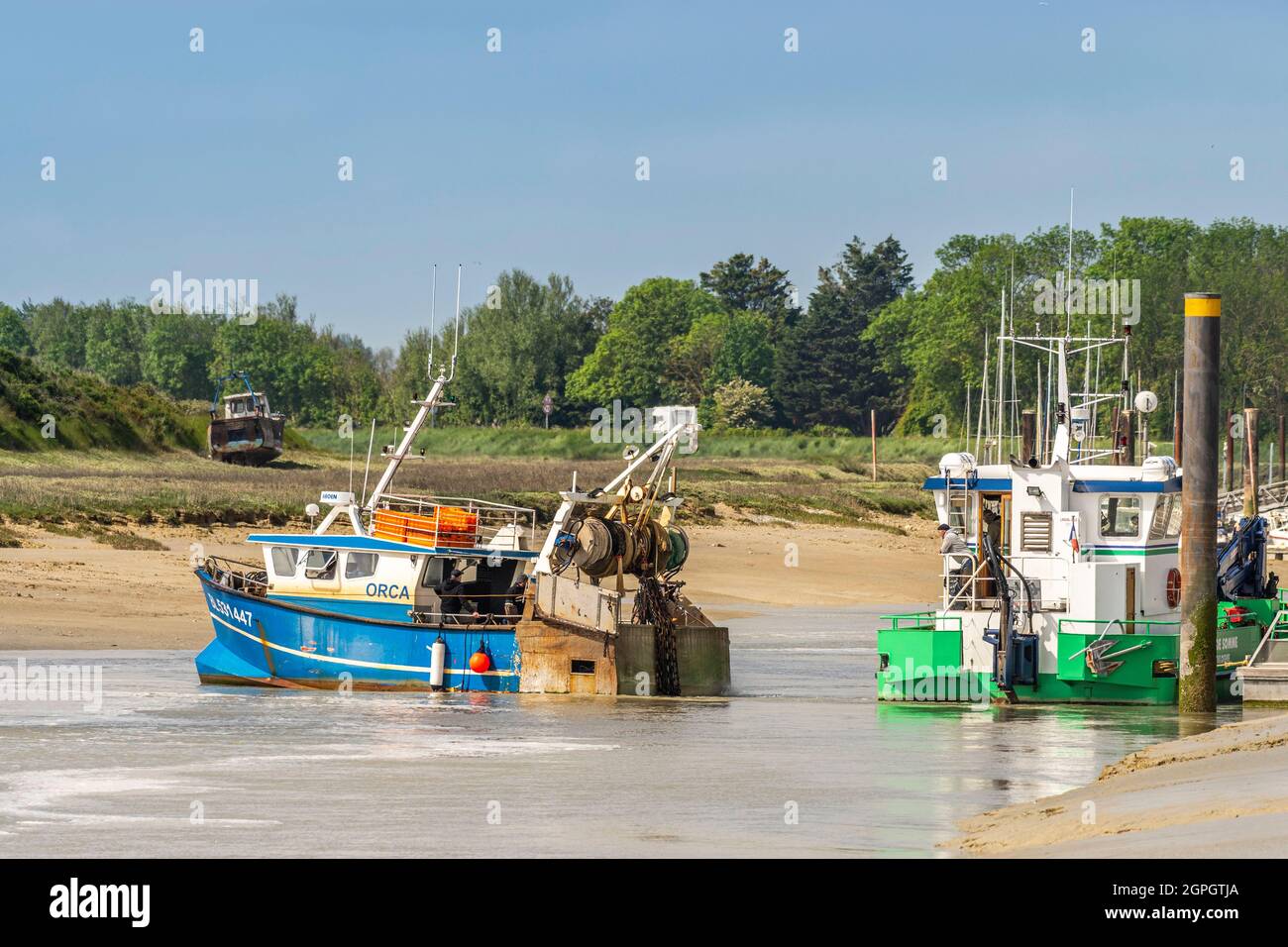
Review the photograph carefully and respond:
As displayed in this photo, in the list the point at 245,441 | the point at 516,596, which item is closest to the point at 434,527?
the point at 516,596

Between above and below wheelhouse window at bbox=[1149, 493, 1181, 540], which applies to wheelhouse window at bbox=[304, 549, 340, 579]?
below

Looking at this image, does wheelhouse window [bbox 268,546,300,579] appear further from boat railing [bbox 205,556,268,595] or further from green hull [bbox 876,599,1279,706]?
green hull [bbox 876,599,1279,706]

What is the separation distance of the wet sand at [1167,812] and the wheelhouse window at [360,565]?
12906 mm

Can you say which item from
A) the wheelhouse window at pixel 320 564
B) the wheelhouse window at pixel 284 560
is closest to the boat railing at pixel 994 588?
the wheelhouse window at pixel 320 564

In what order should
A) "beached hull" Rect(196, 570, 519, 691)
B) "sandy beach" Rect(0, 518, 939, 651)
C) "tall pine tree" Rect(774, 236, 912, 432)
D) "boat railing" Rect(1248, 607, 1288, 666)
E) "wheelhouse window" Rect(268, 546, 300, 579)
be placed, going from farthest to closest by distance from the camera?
"tall pine tree" Rect(774, 236, 912, 432) → "sandy beach" Rect(0, 518, 939, 651) → "wheelhouse window" Rect(268, 546, 300, 579) → "beached hull" Rect(196, 570, 519, 691) → "boat railing" Rect(1248, 607, 1288, 666)

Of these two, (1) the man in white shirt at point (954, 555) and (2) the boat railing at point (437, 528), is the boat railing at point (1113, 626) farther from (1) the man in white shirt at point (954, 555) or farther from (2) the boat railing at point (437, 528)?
(2) the boat railing at point (437, 528)

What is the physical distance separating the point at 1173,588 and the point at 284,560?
13.2 m

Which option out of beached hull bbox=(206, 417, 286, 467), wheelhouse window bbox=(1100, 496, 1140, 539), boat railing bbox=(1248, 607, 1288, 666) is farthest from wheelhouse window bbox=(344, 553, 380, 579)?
beached hull bbox=(206, 417, 286, 467)

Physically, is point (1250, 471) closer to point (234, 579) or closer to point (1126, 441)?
point (1126, 441)

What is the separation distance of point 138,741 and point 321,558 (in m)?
6.88

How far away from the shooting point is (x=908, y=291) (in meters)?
145

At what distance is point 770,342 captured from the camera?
14475 centimetres

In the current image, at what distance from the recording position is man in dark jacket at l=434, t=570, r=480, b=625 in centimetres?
2902

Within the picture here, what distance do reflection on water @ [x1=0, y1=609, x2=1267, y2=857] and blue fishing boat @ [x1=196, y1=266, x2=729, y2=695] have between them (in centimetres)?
60
